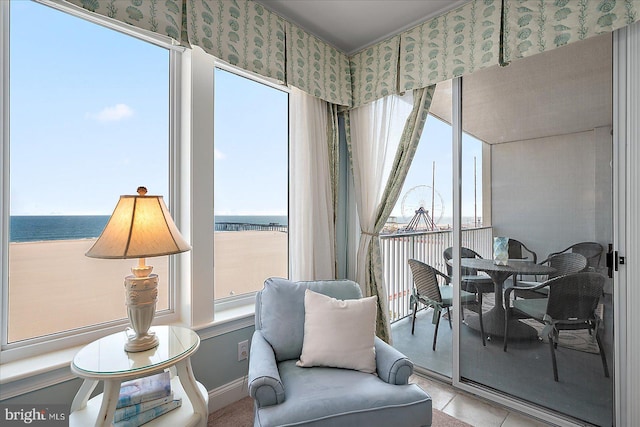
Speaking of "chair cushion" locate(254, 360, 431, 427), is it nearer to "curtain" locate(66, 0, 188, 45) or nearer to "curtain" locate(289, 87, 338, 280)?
"curtain" locate(289, 87, 338, 280)

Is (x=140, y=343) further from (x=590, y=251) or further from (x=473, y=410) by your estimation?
(x=590, y=251)

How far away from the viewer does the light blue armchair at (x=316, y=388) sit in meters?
1.35

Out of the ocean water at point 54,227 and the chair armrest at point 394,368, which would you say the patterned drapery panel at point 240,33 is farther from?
the chair armrest at point 394,368

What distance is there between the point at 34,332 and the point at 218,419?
1122 millimetres

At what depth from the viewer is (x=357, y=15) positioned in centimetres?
228

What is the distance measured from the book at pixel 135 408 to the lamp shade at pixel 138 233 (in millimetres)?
678

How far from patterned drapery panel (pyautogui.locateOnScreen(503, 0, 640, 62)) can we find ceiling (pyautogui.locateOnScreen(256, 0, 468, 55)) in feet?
1.34

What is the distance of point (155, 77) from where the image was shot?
1.94 m

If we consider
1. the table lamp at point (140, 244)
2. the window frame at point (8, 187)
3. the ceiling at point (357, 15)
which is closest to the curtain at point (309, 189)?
the ceiling at point (357, 15)

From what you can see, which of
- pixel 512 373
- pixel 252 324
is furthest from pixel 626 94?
pixel 252 324

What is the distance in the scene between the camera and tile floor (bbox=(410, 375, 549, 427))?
1893 mm

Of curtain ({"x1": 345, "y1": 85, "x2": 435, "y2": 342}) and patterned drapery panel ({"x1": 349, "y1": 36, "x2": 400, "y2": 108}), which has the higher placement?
patterned drapery panel ({"x1": 349, "y1": 36, "x2": 400, "y2": 108})

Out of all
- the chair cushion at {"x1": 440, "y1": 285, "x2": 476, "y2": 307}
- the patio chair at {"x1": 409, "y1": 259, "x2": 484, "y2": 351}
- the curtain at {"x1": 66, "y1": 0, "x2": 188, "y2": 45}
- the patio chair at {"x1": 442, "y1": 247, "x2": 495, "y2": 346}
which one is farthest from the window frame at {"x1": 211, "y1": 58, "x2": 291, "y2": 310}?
the patio chair at {"x1": 442, "y1": 247, "x2": 495, "y2": 346}

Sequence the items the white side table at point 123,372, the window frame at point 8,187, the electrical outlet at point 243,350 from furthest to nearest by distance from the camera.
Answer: the electrical outlet at point 243,350 < the window frame at point 8,187 < the white side table at point 123,372
